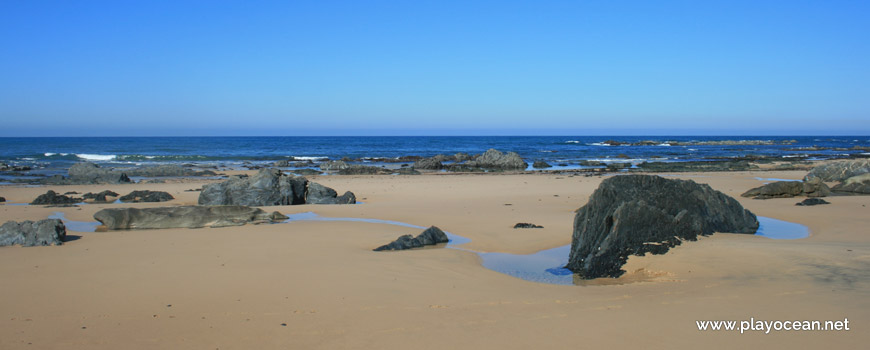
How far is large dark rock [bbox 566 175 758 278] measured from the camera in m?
6.38

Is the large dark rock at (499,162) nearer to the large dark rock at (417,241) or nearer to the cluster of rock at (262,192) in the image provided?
the cluster of rock at (262,192)

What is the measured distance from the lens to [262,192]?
14016mm

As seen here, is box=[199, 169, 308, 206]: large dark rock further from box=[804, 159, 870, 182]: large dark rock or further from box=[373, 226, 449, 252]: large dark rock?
box=[804, 159, 870, 182]: large dark rock

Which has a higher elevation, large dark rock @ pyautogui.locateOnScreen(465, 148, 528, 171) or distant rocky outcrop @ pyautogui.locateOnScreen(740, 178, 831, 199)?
distant rocky outcrop @ pyautogui.locateOnScreen(740, 178, 831, 199)

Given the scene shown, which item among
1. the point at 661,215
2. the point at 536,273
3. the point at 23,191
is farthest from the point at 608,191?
the point at 23,191

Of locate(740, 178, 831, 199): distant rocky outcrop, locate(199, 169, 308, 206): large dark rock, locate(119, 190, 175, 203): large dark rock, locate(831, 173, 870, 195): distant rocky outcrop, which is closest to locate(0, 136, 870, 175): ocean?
locate(119, 190, 175, 203): large dark rock

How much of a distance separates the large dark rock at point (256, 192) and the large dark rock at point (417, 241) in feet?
21.2

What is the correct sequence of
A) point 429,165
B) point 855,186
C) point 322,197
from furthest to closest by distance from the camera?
point 429,165, point 322,197, point 855,186

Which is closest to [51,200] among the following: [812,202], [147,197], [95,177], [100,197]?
[100,197]

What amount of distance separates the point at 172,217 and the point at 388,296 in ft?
20.1

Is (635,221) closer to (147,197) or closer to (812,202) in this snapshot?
(812,202)

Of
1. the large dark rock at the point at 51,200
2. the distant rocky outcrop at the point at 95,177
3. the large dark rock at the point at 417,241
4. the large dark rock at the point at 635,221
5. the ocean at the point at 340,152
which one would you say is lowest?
the ocean at the point at 340,152

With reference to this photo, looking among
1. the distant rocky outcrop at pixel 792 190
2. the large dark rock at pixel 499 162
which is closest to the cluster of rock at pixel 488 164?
the large dark rock at pixel 499 162

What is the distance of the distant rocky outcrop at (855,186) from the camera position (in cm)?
1408
